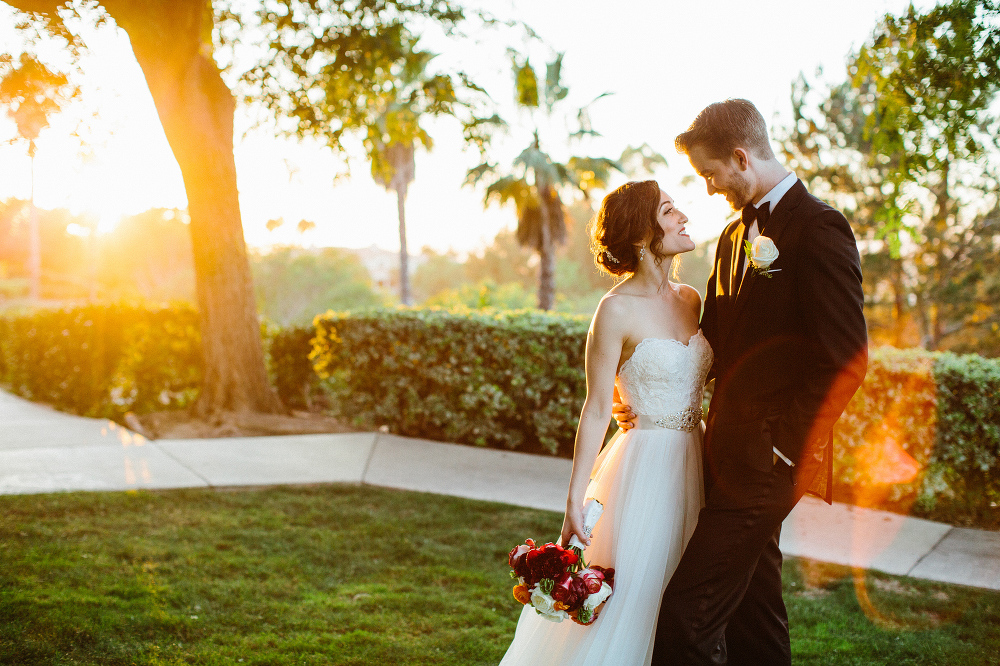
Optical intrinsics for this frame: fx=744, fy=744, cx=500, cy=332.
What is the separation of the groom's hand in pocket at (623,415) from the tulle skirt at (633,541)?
0.04m

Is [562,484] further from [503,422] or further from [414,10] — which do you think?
[414,10]

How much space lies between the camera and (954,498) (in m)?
6.46

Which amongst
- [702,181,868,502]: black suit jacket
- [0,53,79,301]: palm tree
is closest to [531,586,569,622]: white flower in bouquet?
[702,181,868,502]: black suit jacket

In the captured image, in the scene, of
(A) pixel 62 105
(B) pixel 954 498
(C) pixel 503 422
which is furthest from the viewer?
(C) pixel 503 422

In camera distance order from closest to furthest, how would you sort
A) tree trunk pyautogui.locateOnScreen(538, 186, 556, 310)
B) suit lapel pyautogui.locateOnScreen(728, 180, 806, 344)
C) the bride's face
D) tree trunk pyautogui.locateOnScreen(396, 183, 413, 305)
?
suit lapel pyautogui.locateOnScreen(728, 180, 806, 344), the bride's face, tree trunk pyautogui.locateOnScreen(538, 186, 556, 310), tree trunk pyautogui.locateOnScreen(396, 183, 413, 305)

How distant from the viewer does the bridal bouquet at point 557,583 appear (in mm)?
2516

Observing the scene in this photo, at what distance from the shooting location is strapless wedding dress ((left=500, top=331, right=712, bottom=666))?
8.87 feet

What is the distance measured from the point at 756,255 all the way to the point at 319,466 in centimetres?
577

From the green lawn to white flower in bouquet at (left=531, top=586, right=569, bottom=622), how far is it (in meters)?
1.37

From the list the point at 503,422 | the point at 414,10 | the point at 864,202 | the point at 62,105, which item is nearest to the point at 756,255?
the point at 503,422

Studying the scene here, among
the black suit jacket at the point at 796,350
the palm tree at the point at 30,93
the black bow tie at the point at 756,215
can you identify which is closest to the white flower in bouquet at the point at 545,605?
the black suit jacket at the point at 796,350

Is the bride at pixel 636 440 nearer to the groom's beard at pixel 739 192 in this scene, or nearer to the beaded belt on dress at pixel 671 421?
the beaded belt on dress at pixel 671 421

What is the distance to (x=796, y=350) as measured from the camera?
2.44 metres

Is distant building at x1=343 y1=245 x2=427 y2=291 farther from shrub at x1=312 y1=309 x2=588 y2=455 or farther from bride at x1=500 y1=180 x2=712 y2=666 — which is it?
bride at x1=500 y1=180 x2=712 y2=666
